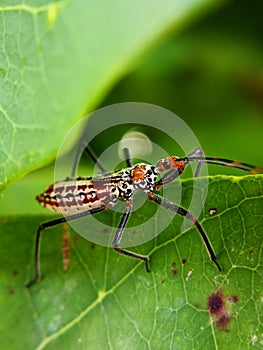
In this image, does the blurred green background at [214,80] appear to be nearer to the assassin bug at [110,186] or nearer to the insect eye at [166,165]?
the assassin bug at [110,186]

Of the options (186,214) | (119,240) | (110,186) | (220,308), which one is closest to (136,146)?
(110,186)

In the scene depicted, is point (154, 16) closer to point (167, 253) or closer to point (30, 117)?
point (30, 117)

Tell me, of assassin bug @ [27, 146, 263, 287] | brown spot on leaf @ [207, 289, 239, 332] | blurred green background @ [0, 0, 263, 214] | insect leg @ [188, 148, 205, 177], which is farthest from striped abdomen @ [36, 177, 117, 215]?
brown spot on leaf @ [207, 289, 239, 332]

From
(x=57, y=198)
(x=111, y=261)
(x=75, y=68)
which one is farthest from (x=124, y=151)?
(x=111, y=261)

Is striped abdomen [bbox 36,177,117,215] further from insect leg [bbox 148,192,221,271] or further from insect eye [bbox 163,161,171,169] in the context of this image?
insect leg [bbox 148,192,221,271]

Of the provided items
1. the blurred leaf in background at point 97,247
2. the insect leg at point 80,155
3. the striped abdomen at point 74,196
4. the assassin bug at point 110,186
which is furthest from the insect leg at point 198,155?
the insect leg at point 80,155

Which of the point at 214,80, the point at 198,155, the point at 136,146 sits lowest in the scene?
the point at 198,155

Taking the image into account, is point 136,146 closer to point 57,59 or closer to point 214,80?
point 57,59
